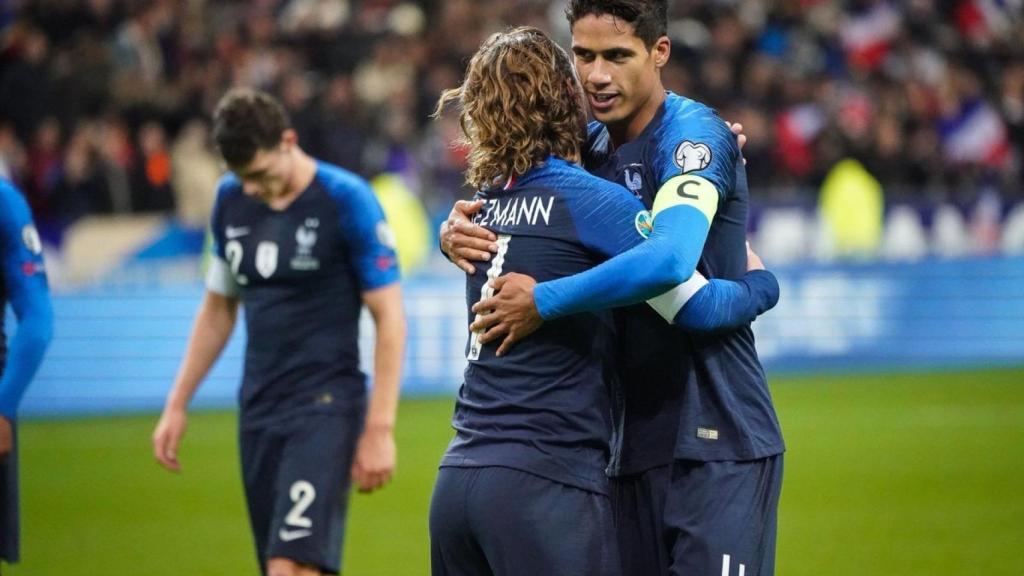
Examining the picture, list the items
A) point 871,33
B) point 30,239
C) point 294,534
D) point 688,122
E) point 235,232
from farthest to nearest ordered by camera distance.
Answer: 1. point 871,33
2. point 235,232
3. point 294,534
4. point 30,239
5. point 688,122

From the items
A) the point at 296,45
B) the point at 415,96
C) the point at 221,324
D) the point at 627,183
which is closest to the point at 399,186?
the point at 415,96

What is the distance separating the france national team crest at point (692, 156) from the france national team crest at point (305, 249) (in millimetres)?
2360

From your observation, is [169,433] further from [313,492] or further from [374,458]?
[374,458]

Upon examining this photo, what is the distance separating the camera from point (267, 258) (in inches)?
242

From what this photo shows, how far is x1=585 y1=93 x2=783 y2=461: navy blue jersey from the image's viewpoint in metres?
4.25

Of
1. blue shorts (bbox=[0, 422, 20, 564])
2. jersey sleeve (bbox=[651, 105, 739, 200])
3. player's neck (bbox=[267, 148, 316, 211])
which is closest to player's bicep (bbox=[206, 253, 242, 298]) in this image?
player's neck (bbox=[267, 148, 316, 211])

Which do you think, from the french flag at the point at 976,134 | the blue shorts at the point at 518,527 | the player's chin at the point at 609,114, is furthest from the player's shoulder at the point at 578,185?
the french flag at the point at 976,134

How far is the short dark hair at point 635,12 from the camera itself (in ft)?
14.2

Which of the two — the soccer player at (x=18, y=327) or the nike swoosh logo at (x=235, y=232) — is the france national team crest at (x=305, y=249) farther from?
the soccer player at (x=18, y=327)

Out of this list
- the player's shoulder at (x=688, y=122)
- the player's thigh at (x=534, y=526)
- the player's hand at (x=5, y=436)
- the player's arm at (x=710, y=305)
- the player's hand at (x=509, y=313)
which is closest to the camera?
the player's thigh at (x=534, y=526)

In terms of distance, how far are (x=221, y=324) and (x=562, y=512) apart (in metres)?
2.94

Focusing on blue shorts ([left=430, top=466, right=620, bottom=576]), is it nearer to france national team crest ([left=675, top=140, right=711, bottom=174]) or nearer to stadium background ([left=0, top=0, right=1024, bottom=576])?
france national team crest ([left=675, top=140, right=711, bottom=174])

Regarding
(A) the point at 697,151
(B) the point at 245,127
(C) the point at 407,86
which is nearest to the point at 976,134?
(C) the point at 407,86

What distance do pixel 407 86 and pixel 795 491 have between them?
32.2 feet
